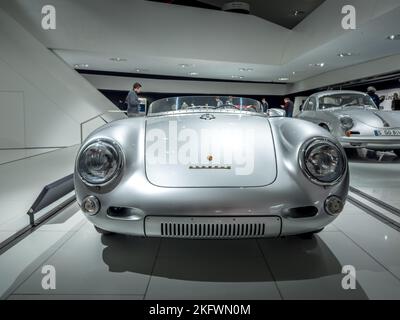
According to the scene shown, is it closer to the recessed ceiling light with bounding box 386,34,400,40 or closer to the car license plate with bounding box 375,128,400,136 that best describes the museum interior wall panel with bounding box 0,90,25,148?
the car license plate with bounding box 375,128,400,136

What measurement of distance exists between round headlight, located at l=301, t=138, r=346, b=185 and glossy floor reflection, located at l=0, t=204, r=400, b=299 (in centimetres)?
51

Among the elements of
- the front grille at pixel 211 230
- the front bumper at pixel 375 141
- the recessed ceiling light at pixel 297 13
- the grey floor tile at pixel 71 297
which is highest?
the recessed ceiling light at pixel 297 13

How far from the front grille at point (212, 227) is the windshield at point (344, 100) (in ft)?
17.4

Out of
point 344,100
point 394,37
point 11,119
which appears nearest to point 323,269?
point 344,100

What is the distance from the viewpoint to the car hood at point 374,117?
4902 mm

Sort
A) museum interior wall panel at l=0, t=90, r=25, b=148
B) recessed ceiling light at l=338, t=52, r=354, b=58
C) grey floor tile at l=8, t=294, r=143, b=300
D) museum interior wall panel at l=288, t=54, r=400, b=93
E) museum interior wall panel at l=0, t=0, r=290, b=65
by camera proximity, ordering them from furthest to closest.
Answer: museum interior wall panel at l=288, t=54, r=400, b=93, recessed ceiling light at l=338, t=52, r=354, b=58, museum interior wall panel at l=0, t=0, r=290, b=65, museum interior wall panel at l=0, t=90, r=25, b=148, grey floor tile at l=8, t=294, r=143, b=300

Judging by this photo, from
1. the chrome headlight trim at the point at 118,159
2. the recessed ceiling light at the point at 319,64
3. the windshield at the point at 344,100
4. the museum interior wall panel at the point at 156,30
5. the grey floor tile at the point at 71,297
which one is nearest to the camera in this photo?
the grey floor tile at the point at 71,297

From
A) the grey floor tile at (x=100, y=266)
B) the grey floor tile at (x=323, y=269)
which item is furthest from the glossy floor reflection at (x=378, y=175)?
the grey floor tile at (x=100, y=266)

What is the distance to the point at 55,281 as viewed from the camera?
157 cm

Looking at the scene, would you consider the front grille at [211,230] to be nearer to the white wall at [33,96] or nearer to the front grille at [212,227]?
the front grille at [212,227]

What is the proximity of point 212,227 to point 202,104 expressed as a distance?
4.68 ft

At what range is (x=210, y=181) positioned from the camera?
159 cm

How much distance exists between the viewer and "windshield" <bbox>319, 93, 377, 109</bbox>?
19.7ft

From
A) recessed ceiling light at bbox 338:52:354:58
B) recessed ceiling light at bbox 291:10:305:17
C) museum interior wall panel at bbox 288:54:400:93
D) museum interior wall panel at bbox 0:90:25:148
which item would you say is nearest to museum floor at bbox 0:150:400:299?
museum interior wall panel at bbox 0:90:25:148
